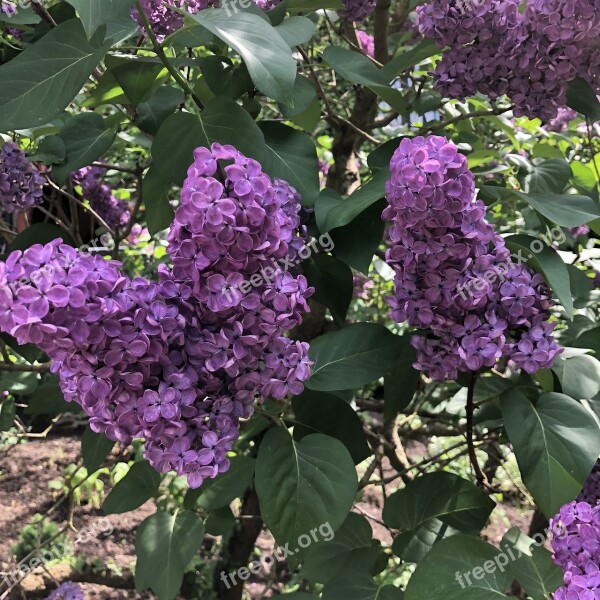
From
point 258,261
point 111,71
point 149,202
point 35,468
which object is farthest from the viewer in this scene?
point 35,468

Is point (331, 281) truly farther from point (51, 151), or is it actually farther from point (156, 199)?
point (51, 151)

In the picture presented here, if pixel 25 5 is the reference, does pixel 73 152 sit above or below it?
below

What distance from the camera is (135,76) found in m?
1.07

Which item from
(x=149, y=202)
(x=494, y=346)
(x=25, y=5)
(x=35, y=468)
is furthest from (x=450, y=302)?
(x=35, y=468)

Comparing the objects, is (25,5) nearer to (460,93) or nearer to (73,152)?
(73,152)

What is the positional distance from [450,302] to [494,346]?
8cm

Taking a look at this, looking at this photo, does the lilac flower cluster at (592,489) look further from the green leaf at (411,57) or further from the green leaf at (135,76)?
the green leaf at (135,76)

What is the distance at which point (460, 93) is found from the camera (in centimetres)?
119

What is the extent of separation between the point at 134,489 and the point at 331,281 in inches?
22.2

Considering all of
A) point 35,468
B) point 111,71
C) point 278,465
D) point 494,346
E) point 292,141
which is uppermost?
point 111,71

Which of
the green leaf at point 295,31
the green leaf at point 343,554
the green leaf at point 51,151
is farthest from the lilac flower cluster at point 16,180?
the green leaf at point 343,554

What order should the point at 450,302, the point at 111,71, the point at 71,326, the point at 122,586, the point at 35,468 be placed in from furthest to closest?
1. the point at 35,468
2. the point at 122,586
3. the point at 111,71
4. the point at 450,302
5. the point at 71,326

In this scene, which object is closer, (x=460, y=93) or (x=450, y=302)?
(x=450, y=302)

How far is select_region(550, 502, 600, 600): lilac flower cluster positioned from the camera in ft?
2.76
